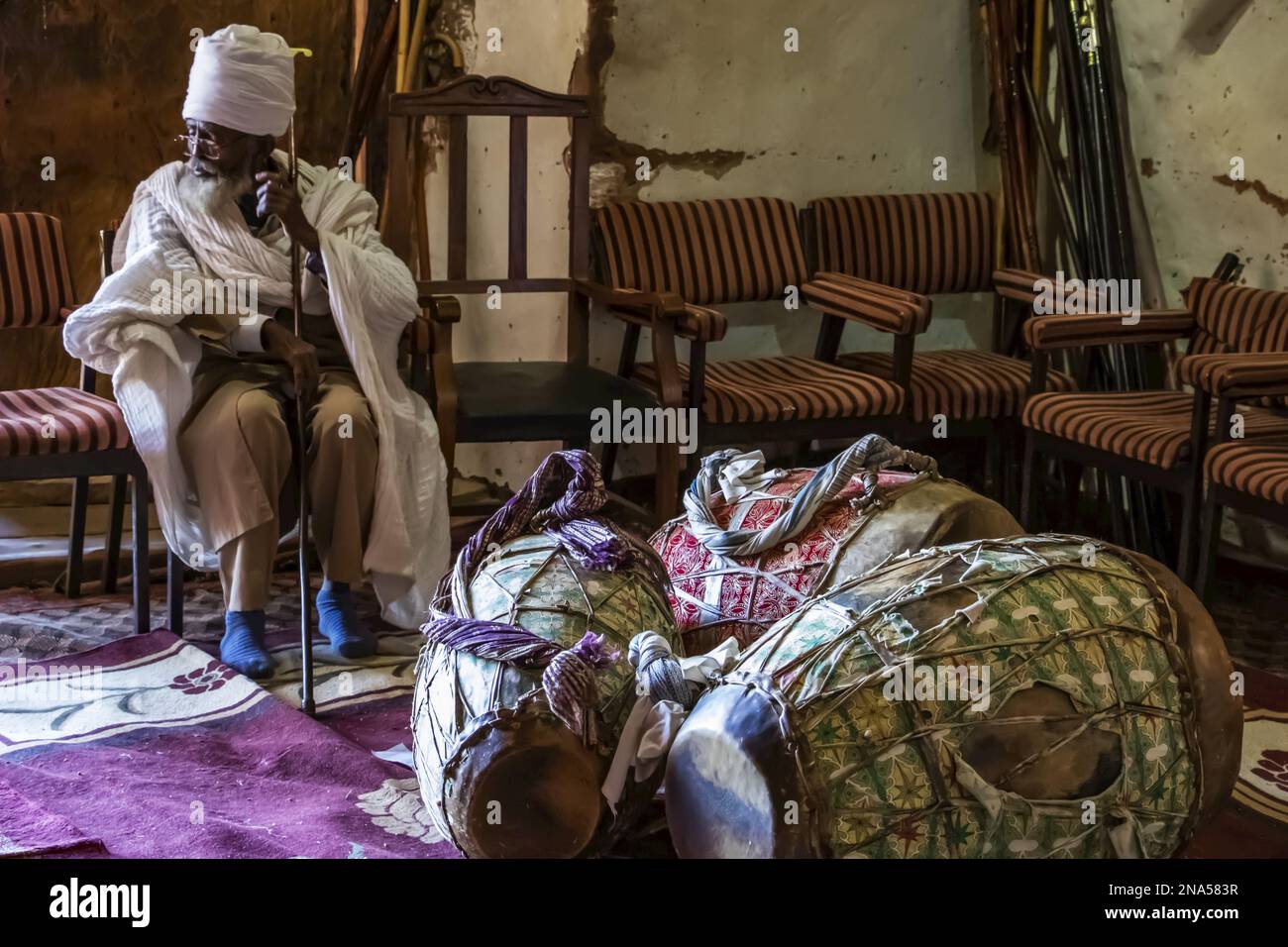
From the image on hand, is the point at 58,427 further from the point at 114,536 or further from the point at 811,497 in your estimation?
the point at 811,497

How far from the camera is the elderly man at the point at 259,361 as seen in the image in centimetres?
358

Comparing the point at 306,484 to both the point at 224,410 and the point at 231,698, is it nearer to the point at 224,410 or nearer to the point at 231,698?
the point at 224,410

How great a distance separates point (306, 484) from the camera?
3.59 m

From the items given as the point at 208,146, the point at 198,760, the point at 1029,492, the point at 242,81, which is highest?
the point at 242,81

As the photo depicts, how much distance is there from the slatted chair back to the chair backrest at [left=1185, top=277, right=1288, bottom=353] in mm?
1784

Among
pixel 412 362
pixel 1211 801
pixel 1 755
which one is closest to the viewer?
pixel 1211 801

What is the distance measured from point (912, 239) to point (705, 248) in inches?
30.0

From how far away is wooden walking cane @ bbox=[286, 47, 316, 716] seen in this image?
135 inches

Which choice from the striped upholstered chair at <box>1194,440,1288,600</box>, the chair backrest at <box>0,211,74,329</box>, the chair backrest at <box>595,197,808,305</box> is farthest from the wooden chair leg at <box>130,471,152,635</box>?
the striped upholstered chair at <box>1194,440,1288,600</box>

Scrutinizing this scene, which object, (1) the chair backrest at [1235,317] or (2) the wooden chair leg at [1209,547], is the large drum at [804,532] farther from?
(1) the chair backrest at [1235,317]

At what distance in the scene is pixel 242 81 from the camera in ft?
11.9

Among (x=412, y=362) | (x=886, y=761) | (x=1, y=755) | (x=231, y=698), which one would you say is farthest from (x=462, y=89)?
(x=886, y=761)

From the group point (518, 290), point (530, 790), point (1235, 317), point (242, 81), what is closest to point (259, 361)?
point (242, 81)

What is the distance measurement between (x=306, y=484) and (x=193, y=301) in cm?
51
